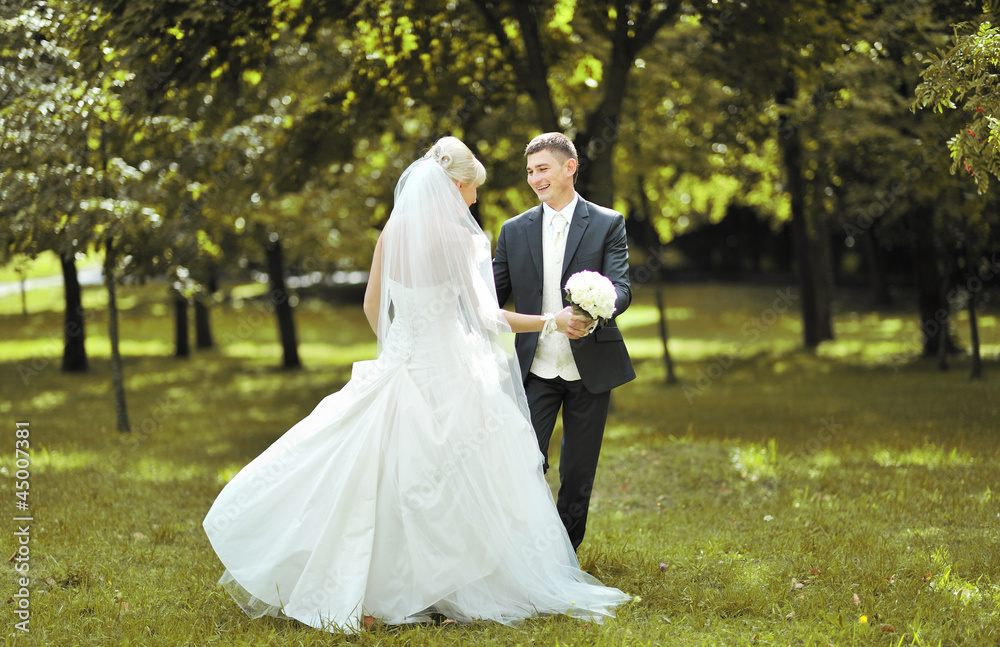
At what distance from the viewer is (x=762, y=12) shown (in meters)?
9.04

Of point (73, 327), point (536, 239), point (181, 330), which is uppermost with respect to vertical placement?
point (536, 239)

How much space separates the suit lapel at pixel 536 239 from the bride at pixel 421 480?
1.25 feet

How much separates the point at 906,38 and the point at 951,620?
26.6 ft

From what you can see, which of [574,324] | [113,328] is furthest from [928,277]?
[113,328]

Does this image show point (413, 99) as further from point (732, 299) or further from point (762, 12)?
point (732, 299)

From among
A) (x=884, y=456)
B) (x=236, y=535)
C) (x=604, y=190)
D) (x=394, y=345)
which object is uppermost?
(x=604, y=190)

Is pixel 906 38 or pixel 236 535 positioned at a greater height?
pixel 906 38

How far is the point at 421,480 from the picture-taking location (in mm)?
4105

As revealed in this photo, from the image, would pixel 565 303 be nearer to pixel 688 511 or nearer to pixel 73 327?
pixel 688 511

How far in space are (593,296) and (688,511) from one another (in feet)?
10.3

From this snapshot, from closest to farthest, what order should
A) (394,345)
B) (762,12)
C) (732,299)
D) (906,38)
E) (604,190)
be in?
1. (394,345)
2. (762,12)
3. (906,38)
4. (604,190)
5. (732,299)

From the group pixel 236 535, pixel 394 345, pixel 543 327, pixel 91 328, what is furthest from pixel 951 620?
pixel 91 328

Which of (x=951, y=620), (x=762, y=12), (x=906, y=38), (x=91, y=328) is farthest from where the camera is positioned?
(x=91, y=328)

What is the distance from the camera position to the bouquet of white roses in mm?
3994
